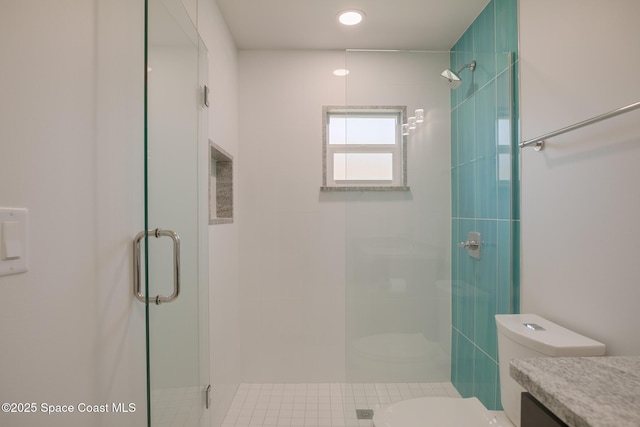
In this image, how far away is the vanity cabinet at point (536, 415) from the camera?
611mm

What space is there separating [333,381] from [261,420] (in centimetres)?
62

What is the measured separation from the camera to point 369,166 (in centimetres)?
196

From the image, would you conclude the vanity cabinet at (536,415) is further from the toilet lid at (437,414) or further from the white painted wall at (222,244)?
the white painted wall at (222,244)

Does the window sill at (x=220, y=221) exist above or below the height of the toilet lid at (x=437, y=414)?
above

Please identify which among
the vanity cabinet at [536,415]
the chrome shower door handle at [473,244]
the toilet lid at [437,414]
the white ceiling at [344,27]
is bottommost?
the toilet lid at [437,414]

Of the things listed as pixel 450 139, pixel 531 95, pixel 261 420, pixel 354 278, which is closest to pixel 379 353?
pixel 354 278

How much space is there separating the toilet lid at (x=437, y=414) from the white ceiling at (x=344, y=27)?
2166mm

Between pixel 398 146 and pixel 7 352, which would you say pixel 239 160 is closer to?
pixel 398 146

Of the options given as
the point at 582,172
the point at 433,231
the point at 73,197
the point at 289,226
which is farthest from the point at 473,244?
the point at 73,197

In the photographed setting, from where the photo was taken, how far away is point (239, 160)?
236 centimetres

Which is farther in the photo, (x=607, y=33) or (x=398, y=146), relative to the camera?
(x=398, y=146)

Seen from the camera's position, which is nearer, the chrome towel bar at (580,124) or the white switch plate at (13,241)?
the white switch plate at (13,241)

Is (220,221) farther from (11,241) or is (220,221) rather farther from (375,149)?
(11,241)

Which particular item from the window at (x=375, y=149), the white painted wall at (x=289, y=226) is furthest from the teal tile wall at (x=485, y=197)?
the white painted wall at (x=289, y=226)
